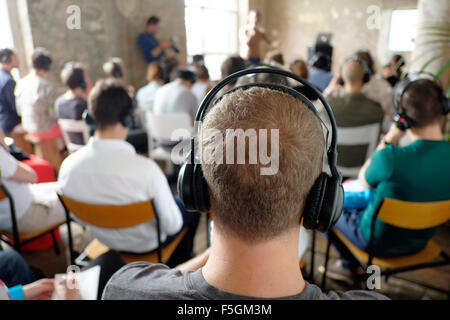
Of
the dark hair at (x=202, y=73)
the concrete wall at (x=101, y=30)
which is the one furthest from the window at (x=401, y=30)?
the dark hair at (x=202, y=73)

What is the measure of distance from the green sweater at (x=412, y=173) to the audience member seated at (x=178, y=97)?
2.02m

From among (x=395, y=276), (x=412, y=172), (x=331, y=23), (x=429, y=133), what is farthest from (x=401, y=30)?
(x=412, y=172)

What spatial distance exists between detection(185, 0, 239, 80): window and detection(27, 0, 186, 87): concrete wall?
23.9 inches

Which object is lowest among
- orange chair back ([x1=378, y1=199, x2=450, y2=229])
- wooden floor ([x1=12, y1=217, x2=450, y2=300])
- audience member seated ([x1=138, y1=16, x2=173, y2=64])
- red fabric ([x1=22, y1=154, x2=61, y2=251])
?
wooden floor ([x1=12, y1=217, x2=450, y2=300])

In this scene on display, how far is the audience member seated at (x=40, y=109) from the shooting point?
2.75m

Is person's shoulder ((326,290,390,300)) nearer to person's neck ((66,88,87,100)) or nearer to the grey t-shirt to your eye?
the grey t-shirt

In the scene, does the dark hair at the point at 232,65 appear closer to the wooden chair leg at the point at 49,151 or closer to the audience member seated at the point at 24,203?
the audience member seated at the point at 24,203

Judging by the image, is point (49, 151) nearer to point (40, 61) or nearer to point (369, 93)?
point (40, 61)

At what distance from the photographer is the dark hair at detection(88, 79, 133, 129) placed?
161 centimetres

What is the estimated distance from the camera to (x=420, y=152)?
4.60 ft

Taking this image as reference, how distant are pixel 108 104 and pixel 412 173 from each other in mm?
1472

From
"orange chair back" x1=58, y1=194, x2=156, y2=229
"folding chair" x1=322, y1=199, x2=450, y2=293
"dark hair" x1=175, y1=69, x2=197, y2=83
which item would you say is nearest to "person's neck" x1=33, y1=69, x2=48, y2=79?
"dark hair" x1=175, y1=69, x2=197, y2=83

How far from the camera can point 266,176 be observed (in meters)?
0.55
